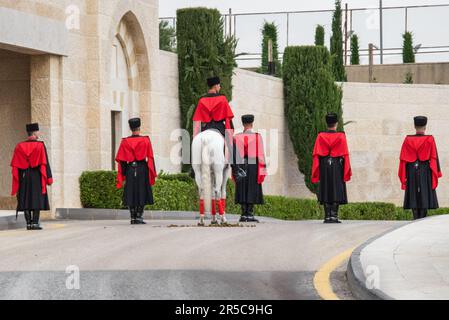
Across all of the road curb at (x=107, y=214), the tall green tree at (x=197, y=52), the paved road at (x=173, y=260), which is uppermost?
the tall green tree at (x=197, y=52)

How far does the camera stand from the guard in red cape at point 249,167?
2356cm

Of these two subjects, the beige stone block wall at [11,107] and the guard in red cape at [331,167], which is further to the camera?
the beige stone block wall at [11,107]

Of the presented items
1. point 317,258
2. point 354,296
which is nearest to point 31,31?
point 317,258

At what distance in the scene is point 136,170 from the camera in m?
22.8

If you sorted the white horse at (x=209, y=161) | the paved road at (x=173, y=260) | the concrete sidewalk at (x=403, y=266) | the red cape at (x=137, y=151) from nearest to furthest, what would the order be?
the concrete sidewalk at (x=403, y=266), the paved road at (x=173, y=260), the white horse at (x=209, y=161), the red cape at (x=137, y=151)

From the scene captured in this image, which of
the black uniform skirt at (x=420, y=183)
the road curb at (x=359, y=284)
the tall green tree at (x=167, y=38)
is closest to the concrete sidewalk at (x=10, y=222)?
the black uniform skirt at (x=420, y=183)

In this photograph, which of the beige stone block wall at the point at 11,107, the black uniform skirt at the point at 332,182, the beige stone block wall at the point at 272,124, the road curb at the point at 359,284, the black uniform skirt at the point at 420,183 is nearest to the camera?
the road curb at the point at 359,284

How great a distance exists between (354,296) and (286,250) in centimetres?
390

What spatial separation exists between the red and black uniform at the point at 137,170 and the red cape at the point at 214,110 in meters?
1.81

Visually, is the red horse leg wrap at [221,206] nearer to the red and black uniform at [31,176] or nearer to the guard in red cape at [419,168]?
the red and black uniform at [31,176]

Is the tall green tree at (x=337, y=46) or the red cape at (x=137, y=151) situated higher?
the tall green tree at (x=337, y=46)

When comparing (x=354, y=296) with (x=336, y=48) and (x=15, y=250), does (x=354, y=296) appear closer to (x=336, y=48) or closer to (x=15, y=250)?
(x=15, y=250)

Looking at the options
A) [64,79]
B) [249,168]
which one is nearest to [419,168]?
[249,168]

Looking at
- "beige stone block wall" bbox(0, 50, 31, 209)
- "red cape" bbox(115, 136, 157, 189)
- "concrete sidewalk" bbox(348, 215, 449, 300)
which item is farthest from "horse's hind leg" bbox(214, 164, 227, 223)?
"beige stone block wall" bbox(0, 50, 31, 209)
